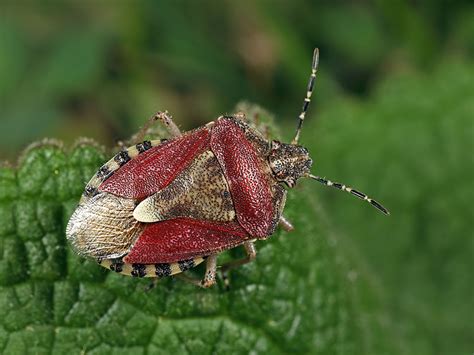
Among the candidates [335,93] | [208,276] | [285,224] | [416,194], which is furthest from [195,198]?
[335,93]

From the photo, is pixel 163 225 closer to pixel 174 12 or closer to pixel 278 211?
pixel 278 211

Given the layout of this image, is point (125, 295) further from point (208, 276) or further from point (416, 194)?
point (416, 194)

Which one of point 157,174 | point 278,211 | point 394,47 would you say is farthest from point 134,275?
point 394,47

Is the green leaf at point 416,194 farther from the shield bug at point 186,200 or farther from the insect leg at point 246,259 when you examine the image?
→ the insect leg at point 246,259

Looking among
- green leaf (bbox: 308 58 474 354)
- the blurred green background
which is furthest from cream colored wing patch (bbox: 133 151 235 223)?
green leaf (bbox: 308 58 474 354)

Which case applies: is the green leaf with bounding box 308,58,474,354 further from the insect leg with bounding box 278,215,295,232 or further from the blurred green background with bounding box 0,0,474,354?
the insect leg with bounding box 278,215,295,232
